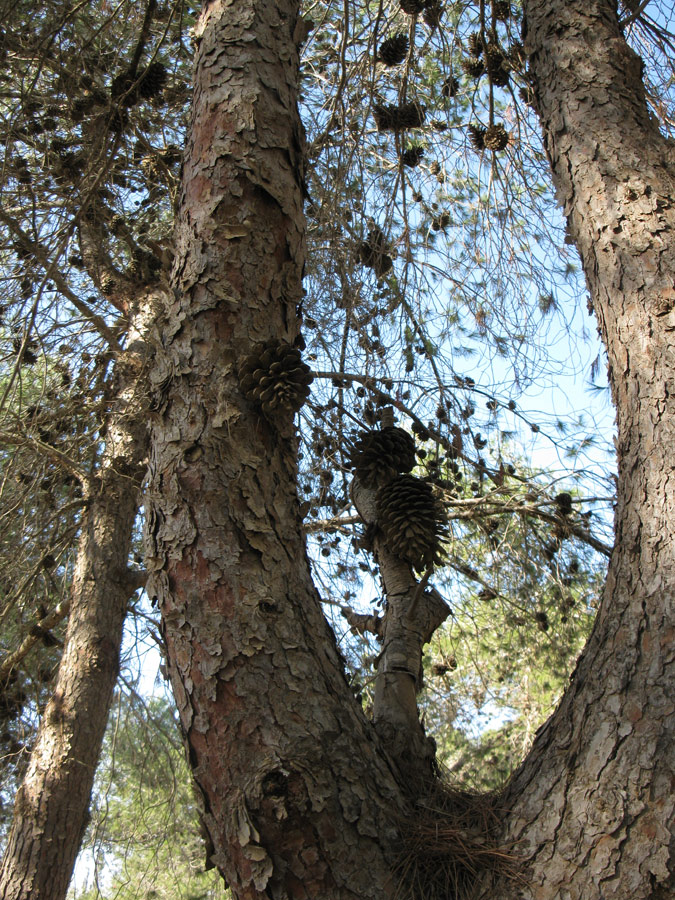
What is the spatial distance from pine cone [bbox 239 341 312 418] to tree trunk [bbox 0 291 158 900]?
1028mm

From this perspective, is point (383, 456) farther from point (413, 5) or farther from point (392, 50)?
point (392, 50)

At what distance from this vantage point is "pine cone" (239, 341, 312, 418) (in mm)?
1438

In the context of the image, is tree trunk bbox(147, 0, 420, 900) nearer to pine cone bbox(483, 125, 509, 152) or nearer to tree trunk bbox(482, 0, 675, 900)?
tree trunk bbox(482, 0, 675, 900)

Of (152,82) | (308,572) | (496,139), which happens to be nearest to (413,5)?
(496,139)

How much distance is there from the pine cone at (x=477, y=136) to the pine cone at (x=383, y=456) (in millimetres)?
1802

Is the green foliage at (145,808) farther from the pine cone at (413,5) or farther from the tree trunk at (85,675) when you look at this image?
the pine cone at (413,5)

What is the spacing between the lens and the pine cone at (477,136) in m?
3.24

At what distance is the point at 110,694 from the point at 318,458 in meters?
1.38

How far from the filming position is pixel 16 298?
327 cm

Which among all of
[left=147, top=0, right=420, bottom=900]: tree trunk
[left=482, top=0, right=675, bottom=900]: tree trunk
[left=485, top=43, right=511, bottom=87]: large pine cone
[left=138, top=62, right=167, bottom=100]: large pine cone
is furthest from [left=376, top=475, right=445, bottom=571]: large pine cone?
[left=138, top=62, right=167, bottom=100]: large pine cone

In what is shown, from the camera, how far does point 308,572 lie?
148 centimetres

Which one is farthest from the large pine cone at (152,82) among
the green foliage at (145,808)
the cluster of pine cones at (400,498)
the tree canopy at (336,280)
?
the green foliage at (145,808)

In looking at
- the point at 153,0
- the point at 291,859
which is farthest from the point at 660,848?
the point at 153,0

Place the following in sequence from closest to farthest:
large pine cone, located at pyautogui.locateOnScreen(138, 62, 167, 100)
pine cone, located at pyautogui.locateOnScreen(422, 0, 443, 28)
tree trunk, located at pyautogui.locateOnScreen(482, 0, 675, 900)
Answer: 1. tree trunk, located at pyautogui.locateOnScreen(482, 0, 675, 900)
2. pine cone, located at pyautogui.locateOnScreen(422, 0, 443, 28)
3. large pine cone, located at pyautogui.locateOnScreen(138, 62, 167, 100)
